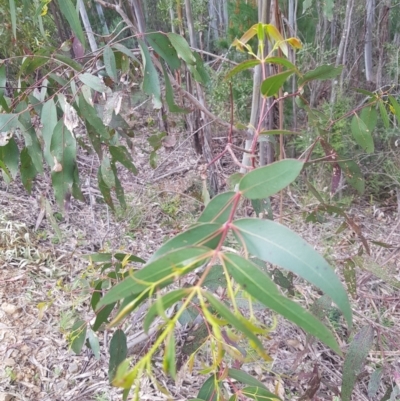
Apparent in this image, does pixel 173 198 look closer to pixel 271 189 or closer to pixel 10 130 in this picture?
pixel 10 130

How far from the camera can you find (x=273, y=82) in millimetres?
439

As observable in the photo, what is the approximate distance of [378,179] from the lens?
6.63 feet

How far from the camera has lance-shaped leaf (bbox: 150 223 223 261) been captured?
29 cm

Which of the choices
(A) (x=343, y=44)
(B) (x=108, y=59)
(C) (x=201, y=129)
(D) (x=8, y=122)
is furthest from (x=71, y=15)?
(A) (x=343, y=44)

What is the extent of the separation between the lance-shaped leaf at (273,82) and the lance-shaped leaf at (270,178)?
0.15 meters

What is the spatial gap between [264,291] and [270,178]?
10 cm

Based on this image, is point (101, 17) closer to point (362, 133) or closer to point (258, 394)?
point (362, 133)

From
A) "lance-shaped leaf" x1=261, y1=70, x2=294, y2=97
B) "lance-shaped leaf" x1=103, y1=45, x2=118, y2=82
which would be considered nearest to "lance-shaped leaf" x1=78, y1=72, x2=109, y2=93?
"lance-shaped leaf" x1=103, y1=45, x2=118, y2=82

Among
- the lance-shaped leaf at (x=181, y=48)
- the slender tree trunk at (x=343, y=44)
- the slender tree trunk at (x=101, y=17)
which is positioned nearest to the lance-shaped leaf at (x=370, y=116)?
the lance-shaped leaf at (x=181, y=48)

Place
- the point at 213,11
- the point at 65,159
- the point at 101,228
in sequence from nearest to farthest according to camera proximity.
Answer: the point at 65,159 < the point at 101,228 < the point at 213,11

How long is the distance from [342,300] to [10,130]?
625 millimetres

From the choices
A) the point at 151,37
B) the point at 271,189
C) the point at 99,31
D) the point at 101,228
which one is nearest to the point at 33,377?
the point at 101,228

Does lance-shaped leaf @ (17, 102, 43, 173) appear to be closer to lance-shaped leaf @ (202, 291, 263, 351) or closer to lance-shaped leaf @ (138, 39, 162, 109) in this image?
lance-shaped leaf @ (138, 39, 162, 109)

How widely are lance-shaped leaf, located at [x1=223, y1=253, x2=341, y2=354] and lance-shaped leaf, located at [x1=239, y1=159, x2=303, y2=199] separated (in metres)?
0.08
